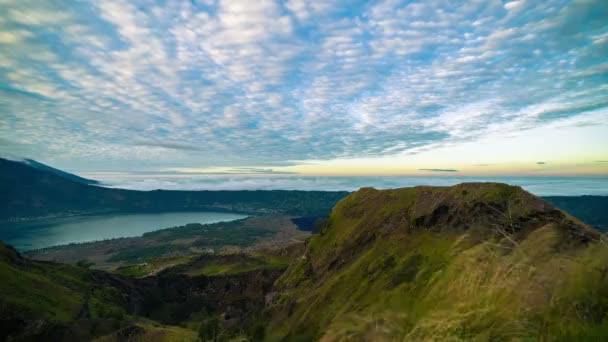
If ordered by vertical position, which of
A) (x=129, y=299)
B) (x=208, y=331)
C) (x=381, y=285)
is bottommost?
(x=129, y=299)

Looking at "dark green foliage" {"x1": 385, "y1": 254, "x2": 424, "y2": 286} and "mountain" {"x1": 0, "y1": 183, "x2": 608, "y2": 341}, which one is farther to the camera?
"dark green foliage" {"x1": 385, "y1": 254, "x2": 424, "y2": 286}

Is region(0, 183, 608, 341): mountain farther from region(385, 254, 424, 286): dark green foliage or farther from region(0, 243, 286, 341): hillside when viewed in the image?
region(0, 243, 286, 341): hillside

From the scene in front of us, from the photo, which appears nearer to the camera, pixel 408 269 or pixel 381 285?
pixel 408 269

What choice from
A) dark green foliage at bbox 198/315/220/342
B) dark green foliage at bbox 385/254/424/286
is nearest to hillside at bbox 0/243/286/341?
dark green foliage at bbox 198/315/220/342

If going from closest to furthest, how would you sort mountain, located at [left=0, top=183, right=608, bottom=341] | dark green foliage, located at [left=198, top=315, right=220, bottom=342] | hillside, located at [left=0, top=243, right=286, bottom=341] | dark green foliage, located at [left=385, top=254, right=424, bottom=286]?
mountain, located at [left=0, top=183, right=608, bottom=341]
dark green foliage, located at [left=198, top=315, right=220, bottom=342]
dark green foliage, located at [left=385, top=254, right=424, bottom=286]
hillside, located at [left=0, top=243, right=286, bottom=341]

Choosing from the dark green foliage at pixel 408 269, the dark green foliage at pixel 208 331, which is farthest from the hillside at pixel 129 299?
the dark green foliage at pixel 408 269

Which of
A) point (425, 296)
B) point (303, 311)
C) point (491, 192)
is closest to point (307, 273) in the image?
point (303, 311)

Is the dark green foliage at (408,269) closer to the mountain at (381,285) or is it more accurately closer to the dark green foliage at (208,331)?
the mountain at (381,285)

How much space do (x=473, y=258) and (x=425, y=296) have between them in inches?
35.4

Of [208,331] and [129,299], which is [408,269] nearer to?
[208,331]

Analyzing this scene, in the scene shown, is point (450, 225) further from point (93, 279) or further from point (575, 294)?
point (93, 279)

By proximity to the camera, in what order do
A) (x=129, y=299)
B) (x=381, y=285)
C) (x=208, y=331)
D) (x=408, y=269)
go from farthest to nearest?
(x=129, y=299) < (x=381, y=285) < (x=408, y=269) < (x=208, y=331)

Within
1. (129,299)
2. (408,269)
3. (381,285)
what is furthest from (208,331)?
(129,299)

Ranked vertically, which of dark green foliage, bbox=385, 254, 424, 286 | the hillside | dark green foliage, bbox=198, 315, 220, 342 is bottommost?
the hillside
